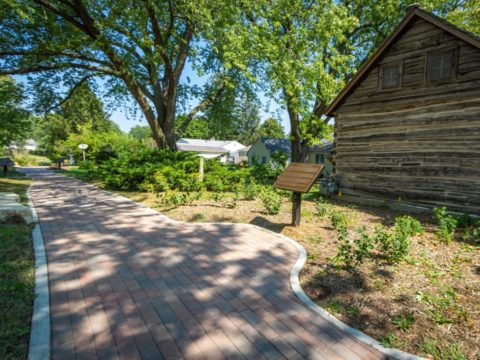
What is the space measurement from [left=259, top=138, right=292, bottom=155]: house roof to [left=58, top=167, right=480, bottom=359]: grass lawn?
28.7m

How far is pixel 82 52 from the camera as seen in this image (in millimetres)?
14945

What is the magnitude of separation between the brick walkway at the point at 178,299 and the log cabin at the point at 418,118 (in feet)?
23.1

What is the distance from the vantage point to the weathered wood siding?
343 inches

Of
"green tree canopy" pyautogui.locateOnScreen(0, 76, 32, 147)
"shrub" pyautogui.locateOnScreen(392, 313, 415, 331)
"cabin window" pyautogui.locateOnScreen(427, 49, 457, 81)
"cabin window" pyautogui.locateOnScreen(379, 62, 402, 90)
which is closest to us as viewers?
"shrub" pyautogui.locateOnScreen(392, 313, 415, 331)

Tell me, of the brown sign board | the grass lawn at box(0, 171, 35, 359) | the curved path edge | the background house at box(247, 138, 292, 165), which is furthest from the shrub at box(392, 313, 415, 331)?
the background house at box(247, 138, 292, 165)

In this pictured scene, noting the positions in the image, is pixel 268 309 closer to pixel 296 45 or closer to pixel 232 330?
pixel 232 330

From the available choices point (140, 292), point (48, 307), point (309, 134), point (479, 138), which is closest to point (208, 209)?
point (140, 292)

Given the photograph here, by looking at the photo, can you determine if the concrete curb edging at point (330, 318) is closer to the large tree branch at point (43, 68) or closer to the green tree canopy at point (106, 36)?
the green tree canopy at point (106, 36)

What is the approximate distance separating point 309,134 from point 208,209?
479 inches

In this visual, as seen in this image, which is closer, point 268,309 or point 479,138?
point 268,309

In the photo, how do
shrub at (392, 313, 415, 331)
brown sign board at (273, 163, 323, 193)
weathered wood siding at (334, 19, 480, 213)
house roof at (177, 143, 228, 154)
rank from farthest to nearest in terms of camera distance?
house roof at (177, 143, 228, 154) → weathered wood siding at (334, 19, 480, 213) → brown sign board at (273, 163, 323, 193) → shrub at (392, 313, 415, 331)

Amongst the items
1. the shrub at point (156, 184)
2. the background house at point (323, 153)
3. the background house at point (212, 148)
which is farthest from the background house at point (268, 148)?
the shrub at point (156, 184)

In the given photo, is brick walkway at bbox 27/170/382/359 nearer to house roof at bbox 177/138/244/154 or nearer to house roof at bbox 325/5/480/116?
house roof at bbox 325/5/480/116

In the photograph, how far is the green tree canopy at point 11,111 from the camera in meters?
13.8
